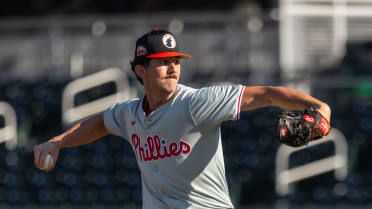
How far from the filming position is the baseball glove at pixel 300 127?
3422 millimetres

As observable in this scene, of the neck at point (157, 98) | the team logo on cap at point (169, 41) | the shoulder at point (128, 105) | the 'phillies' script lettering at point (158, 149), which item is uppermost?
the team logo on cap at point (169, 41)

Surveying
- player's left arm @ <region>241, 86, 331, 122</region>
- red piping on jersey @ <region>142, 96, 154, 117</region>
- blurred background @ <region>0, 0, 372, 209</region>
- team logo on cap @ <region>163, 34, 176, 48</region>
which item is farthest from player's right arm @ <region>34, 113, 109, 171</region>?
blurred background @ <region>0, 0, 372, 209</region>

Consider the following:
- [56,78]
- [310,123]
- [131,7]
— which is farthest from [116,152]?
[131,7]

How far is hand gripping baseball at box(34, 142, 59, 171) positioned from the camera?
4.11 metres

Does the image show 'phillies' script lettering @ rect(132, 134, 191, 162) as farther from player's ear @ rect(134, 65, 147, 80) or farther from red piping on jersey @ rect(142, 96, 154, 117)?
player's ear @ rect(134, 65, 147, 80)

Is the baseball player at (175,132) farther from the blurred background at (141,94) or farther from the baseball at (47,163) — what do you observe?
the blurred background at (141,94)

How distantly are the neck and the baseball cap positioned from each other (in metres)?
0.23

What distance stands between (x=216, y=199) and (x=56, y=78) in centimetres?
705

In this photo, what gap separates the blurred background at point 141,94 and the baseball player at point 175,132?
5.72 m

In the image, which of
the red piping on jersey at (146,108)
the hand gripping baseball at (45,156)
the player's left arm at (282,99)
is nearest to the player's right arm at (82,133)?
the hand gripping baseball at (45,156)

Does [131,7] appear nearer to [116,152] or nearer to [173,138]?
[116,152]

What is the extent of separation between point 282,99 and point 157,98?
0.89 m

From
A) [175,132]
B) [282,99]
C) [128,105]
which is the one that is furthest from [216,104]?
[128,105]

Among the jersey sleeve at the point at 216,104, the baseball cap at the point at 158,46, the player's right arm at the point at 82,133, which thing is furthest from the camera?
the player's right arm at the point at 82,133
